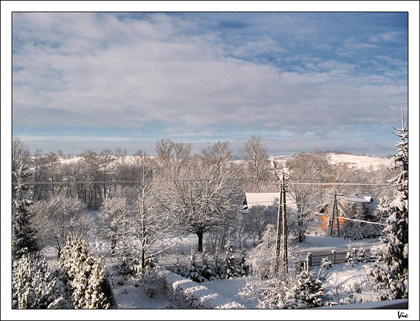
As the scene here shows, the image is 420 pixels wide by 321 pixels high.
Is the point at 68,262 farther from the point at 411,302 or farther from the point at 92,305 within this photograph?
the point at 411,302

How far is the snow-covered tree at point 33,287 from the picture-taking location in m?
4.32

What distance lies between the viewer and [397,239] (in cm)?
462

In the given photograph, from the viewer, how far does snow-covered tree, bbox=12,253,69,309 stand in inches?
170

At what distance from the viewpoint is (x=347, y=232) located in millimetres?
17344

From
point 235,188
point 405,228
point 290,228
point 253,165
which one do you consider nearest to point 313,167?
point 253,165

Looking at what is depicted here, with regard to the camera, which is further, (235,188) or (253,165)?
(253,165)

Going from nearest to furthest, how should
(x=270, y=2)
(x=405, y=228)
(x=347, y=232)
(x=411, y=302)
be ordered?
1. (x=411, y=302)
2. (x=270, y=2)
3. (x=405, y=228)
4. (x=347, y=232)

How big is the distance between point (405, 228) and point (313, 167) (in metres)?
15.3

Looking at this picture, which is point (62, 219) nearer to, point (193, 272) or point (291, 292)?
point (193, 272)

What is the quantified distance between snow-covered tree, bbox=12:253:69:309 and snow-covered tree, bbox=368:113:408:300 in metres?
5.01

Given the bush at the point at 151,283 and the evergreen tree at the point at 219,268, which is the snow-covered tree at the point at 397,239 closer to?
the bush at the point at 151,283

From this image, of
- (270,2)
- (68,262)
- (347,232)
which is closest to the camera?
(270,2)

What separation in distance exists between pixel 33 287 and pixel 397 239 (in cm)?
569

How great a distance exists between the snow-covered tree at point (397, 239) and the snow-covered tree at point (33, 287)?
5013 millimetres
